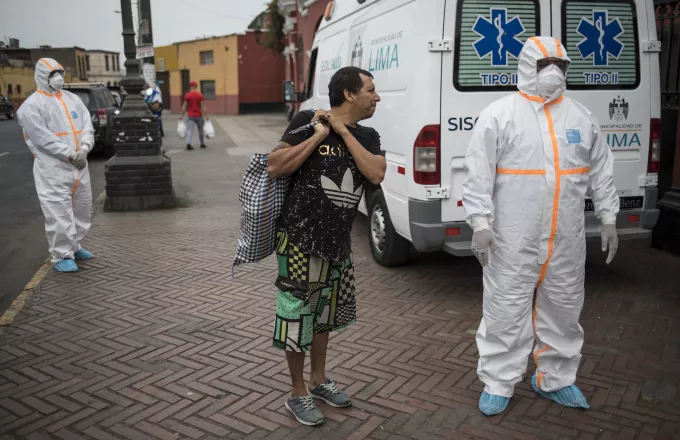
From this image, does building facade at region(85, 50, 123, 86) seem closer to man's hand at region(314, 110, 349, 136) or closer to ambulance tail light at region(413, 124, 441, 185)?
ambulance tail light at region(413, 124, 441, 185)

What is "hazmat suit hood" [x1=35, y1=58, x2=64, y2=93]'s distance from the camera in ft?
20.5

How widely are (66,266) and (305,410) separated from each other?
3.73 metres

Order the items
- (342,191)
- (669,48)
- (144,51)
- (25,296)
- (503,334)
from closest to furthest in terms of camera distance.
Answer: (342,191) < (503,334) < (25,296) < (669,48) < (144,51)

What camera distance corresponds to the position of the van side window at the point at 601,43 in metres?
5.14

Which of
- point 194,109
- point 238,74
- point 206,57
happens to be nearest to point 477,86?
point 194,109

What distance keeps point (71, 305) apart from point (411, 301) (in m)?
2.72

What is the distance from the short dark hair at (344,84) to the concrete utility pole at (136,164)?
622 centimetres

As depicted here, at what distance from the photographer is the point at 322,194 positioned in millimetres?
3260

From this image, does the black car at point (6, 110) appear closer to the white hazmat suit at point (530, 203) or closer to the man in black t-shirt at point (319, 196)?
the man in black t-shirt at point (319, 196)

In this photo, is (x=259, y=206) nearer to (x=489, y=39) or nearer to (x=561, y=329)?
(x=561, y=329)

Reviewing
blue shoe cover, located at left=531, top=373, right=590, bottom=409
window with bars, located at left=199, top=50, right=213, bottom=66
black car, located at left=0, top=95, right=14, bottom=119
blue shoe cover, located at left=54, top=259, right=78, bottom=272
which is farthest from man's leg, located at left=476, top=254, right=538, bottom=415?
window with bars, located at left=199, top=50, right=213, bottom=66

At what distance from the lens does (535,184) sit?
334 centimetres

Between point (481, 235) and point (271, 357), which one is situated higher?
point (481, 235)

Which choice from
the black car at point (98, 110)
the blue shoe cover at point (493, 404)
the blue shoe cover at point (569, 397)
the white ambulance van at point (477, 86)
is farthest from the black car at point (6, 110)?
the blue shoe cover at point (569, 397)
